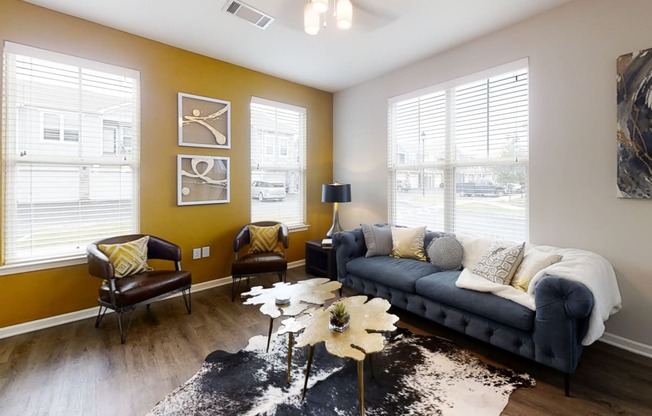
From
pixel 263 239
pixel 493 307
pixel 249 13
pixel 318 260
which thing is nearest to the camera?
pixel 493 307

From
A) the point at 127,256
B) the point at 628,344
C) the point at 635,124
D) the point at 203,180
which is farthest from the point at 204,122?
the point at 628,344

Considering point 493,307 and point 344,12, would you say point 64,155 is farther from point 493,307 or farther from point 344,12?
point 493,307

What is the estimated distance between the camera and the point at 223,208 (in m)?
3.99

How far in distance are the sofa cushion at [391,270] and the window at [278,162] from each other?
5.39 feet

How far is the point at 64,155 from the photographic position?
2906mm

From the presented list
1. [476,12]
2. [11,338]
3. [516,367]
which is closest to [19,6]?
[11,338]

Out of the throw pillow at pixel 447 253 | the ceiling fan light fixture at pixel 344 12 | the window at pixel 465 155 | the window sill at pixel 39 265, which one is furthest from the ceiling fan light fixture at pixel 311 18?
the window sill at pixel 39 265

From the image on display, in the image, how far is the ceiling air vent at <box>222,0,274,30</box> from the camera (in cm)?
266

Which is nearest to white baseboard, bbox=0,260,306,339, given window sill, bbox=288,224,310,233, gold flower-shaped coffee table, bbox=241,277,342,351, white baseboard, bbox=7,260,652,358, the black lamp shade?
white baseboard, bbox=7,260,652,358

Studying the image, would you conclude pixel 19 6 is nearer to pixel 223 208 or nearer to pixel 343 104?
pixel 223 208

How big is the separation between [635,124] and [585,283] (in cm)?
143

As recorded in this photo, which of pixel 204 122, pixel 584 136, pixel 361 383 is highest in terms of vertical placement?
pixel 204 122

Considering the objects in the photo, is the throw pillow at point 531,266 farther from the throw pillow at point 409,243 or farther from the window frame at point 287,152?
the window frame at point 287,152

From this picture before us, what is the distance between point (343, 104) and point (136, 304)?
13.0ft
